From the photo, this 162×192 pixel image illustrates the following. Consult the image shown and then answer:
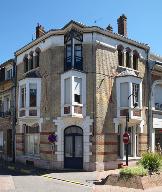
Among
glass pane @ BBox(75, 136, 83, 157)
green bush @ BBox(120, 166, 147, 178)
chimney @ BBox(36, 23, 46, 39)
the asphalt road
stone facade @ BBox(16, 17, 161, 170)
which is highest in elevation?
chimney @ BBox(36, 23, 46, 39)

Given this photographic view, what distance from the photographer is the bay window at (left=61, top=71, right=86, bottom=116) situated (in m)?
26.0

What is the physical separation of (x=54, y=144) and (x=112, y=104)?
5.54 metres

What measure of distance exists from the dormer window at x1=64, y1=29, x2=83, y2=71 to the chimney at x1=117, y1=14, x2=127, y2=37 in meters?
5.38

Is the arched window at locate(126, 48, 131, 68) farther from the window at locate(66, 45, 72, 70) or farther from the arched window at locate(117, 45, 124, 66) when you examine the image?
the window at locate(66, 45, 72, 70)

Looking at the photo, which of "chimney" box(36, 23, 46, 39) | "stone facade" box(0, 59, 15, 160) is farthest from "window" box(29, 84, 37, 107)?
"chimney" box(36, 23, 46, 39)

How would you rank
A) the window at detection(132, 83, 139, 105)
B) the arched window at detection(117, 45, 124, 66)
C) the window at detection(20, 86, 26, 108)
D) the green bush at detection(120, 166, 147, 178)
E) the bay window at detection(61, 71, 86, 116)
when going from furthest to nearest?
the window at detection(20, 86, 26, 108), the arched window at detection(117, 45, 124, 66), the window at detection(132, 83, 139, 105), the bay window at detection(61, 71, 86, 116), the green bush at detection(120, 166, 147, 178)

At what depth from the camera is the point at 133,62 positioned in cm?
2986

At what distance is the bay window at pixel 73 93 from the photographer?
26.0 meters

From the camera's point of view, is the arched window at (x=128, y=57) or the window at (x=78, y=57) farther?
the arched window at (x=128, y=57)

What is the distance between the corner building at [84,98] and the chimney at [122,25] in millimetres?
2009

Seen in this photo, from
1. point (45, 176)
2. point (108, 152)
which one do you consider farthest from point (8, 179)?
point (108, 152)

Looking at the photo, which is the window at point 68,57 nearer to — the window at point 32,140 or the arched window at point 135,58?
the arched window at point 135,58

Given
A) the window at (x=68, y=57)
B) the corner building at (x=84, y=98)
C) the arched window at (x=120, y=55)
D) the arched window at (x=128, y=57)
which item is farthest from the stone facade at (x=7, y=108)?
the arched window at (x=128, y=57)

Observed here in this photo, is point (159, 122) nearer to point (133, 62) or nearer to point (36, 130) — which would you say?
point (133, 62)
